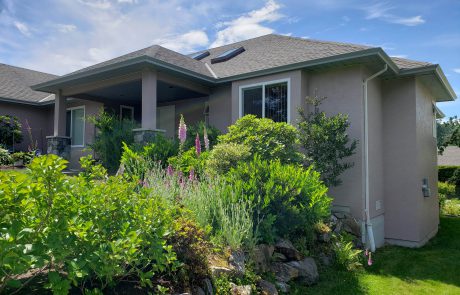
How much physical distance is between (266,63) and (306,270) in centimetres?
599

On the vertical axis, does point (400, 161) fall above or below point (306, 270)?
above

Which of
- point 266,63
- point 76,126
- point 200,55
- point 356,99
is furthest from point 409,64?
point 76,126

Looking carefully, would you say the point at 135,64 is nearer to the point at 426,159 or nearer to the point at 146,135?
the point at 146,135

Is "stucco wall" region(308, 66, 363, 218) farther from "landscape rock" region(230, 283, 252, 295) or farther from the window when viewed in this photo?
the window

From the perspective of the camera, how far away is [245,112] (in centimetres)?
931

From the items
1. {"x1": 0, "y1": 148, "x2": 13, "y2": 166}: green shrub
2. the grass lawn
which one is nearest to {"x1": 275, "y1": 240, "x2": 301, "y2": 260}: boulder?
the grass lawn

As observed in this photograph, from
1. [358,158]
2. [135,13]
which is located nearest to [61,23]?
[135,13]

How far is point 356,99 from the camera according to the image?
773 centimetres

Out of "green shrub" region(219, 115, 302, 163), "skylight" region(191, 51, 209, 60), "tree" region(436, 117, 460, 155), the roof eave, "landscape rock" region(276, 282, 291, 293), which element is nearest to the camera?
"landscape rock" region(276, 282, 291, 293)

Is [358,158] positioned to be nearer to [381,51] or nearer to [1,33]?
[381,51]

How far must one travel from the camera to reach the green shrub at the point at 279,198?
499 centimetres

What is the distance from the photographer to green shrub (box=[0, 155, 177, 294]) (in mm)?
2230

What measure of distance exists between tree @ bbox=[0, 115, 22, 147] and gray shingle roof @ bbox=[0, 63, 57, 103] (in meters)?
0.97

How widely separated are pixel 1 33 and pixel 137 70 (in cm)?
398
